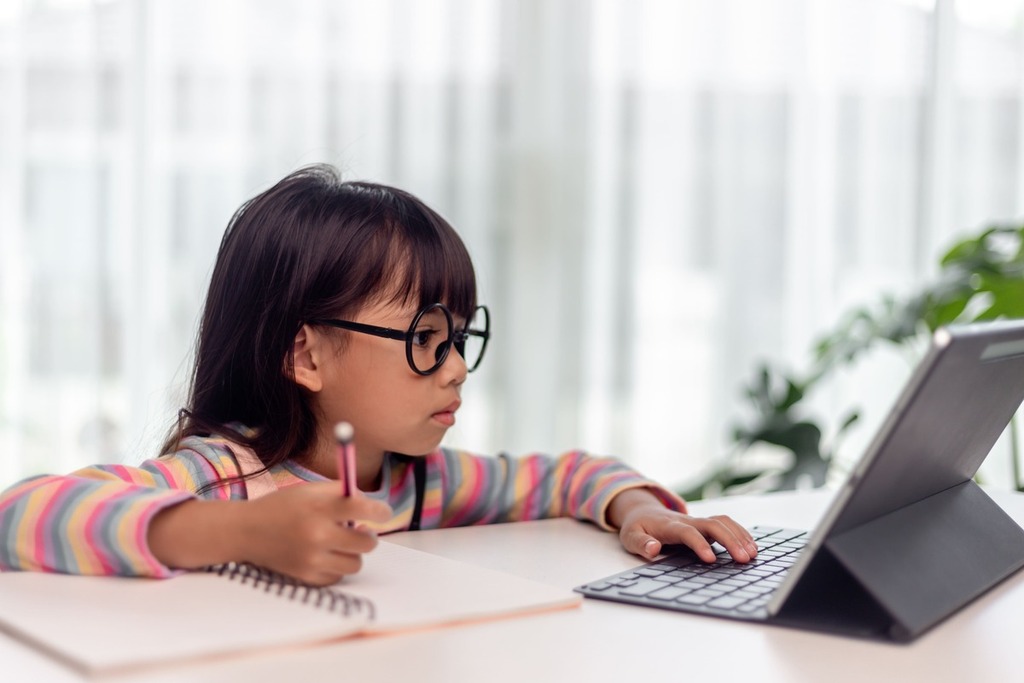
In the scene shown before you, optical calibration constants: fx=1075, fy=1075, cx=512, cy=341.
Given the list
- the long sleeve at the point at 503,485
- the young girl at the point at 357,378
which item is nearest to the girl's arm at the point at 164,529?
the young girl at the point at 357,378

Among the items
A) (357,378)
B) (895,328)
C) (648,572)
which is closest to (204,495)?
(357,378)

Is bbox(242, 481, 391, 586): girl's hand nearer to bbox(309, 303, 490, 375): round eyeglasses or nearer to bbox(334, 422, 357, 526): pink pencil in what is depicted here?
bbox(334, 422, 357, 526): pink pencil

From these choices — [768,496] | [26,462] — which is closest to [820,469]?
[768,496]

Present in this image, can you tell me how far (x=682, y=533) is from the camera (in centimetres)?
98

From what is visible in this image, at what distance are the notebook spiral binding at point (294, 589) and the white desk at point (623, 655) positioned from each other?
4 centimetres

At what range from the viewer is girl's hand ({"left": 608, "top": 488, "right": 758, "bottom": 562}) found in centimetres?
95

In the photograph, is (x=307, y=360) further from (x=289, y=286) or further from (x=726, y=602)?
(x=726, y=602)

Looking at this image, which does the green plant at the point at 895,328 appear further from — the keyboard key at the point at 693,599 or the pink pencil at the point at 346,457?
the pink pencil at the point at 346,457

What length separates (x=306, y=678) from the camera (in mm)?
610

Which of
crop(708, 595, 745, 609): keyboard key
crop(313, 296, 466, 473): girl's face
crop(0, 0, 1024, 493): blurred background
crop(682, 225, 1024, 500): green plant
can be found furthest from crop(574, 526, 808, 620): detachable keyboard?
crop(0, 0, 1024, 493): blurred background

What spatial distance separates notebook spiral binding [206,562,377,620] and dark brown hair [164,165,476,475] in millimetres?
348

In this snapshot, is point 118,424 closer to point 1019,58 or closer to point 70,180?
point 70,180

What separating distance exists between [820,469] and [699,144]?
1.12 metres

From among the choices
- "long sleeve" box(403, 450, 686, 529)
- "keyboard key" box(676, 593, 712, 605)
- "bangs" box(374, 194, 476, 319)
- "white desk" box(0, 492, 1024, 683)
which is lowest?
"long sleeve" box(403, 450, 686, 529)
